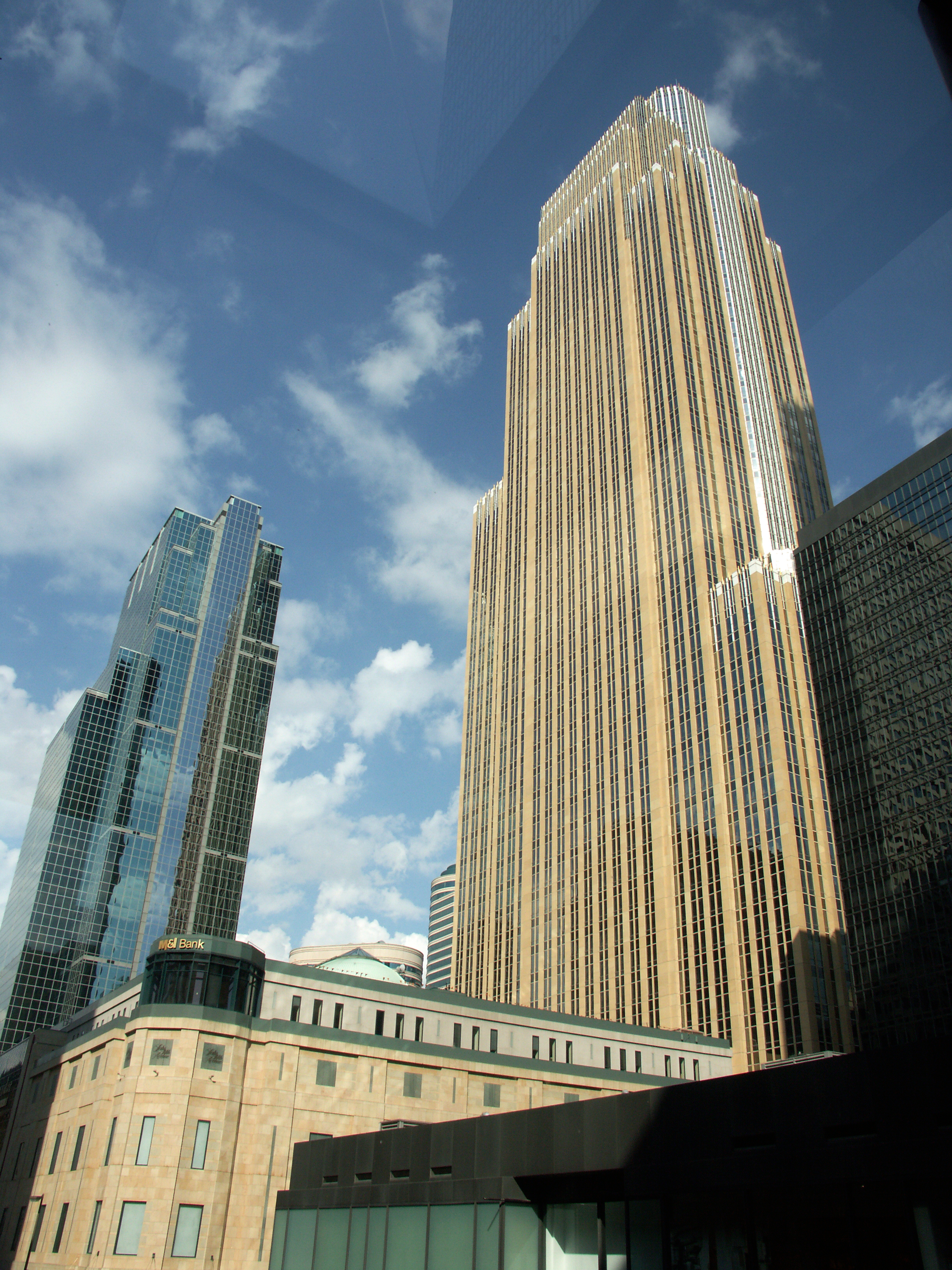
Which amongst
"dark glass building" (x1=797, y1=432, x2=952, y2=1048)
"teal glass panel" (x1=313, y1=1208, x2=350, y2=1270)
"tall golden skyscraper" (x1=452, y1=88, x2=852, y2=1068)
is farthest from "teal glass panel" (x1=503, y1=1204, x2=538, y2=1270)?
"dark glass building" (x1=797, y1=432, x2=952, y2=1048)

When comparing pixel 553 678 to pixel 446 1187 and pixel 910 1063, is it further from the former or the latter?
pixel 910 1063

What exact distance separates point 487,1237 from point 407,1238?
6225mm

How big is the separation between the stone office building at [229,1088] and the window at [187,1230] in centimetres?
9

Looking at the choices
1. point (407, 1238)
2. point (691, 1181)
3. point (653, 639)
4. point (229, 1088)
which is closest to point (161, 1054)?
point (229, 1088)

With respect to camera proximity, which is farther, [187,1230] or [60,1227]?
[60,1227]

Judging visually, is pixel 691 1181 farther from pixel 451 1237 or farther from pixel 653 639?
pixel 653 639

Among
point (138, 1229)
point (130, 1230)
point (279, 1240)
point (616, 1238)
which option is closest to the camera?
point (616, 1238)

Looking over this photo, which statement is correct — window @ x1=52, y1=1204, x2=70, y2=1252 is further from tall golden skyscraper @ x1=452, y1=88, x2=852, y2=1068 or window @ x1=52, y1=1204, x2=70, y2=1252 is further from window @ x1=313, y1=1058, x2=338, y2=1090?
tall golden skyscraper @ x1=452, y1=88, x2=852, y2=1068

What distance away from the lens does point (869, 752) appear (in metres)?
100

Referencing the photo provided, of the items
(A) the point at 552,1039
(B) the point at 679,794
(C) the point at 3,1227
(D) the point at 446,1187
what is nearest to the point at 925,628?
(B) the point at 679,794

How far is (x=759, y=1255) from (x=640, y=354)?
12719cm

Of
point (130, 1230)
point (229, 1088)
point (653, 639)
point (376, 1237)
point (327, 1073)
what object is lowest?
point (376, 1237)

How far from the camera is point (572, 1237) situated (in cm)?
3578

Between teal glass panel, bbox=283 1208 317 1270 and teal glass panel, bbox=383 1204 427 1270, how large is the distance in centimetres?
913
